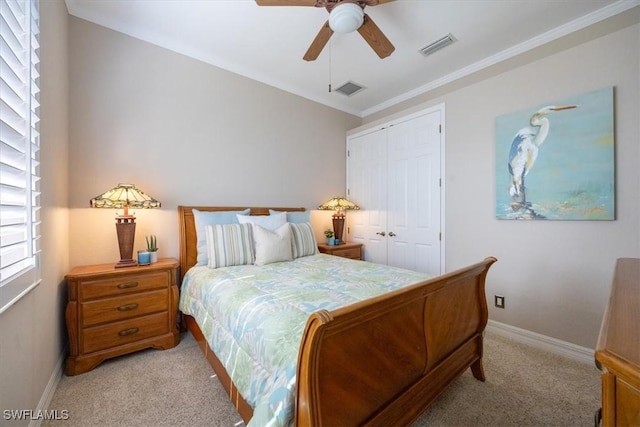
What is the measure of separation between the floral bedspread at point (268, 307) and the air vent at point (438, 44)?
239cm

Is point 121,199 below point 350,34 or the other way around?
below

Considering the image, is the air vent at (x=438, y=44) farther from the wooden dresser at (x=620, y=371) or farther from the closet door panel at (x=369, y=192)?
the wooden dresser at (x=620, y=371)

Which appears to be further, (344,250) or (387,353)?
(344,250)

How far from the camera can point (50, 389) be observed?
→ 1616mm

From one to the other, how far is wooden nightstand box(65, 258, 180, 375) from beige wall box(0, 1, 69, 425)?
0.11 metres

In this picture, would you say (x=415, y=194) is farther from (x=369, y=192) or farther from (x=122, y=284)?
(x=122, y=284)

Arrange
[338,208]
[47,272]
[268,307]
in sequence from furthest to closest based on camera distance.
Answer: [338,208]
[47,272]
[268,307]

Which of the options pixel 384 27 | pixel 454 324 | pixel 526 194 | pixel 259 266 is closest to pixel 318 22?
pixel 384 27

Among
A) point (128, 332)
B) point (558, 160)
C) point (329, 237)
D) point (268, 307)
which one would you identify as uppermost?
point (558, 160)

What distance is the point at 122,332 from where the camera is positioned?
79.7 inches

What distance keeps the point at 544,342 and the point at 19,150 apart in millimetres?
3983

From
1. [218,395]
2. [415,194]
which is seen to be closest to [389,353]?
[218,395]

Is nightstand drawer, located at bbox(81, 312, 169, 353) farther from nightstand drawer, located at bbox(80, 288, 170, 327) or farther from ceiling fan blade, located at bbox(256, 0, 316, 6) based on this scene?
ceiling fan blade, located at bbox(256, 0, 316, 6)

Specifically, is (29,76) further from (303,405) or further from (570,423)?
(570,423)
